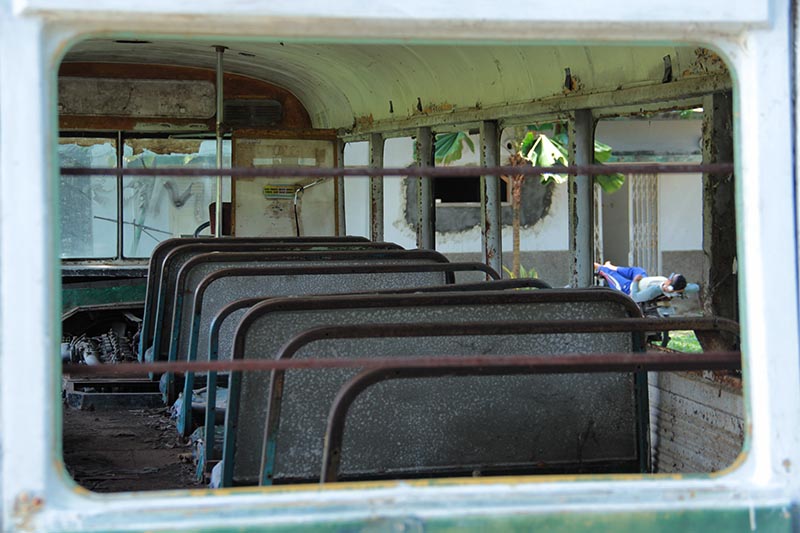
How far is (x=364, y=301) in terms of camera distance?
3.16 metres

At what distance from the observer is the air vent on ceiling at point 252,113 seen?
766 cm

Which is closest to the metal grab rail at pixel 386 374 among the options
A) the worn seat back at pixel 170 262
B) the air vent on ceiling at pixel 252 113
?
the worn seat back at pixel 170 262

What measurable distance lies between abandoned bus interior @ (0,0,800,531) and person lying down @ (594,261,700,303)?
15.6 feet

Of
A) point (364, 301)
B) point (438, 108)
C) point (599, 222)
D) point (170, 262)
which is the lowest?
point (364, 301)

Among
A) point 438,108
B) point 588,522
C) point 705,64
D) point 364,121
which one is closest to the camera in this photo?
point 588,522

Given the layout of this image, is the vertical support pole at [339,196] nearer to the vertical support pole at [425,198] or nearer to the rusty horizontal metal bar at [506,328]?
the vertical support pole at [425,198]

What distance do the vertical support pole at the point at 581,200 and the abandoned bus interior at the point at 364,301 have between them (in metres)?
0.01

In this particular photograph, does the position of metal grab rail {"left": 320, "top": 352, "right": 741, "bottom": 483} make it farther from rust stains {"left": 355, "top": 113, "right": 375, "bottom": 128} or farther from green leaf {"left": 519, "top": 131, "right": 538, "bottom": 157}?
green leaf {"left": 519, "top": 131, "right": 538, "bottom": 157}

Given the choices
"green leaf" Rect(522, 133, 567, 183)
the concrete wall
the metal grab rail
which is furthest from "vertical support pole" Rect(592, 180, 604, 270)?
the metal grab rail

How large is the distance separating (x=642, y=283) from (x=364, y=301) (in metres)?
9.26

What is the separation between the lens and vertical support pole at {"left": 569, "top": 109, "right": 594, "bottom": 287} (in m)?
4.69

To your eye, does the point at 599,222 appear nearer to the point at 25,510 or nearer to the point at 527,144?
the point at 527,144

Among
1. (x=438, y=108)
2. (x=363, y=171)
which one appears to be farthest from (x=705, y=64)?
Result: (x=438, y=108)

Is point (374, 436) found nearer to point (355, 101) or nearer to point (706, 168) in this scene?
point (706, 168)
